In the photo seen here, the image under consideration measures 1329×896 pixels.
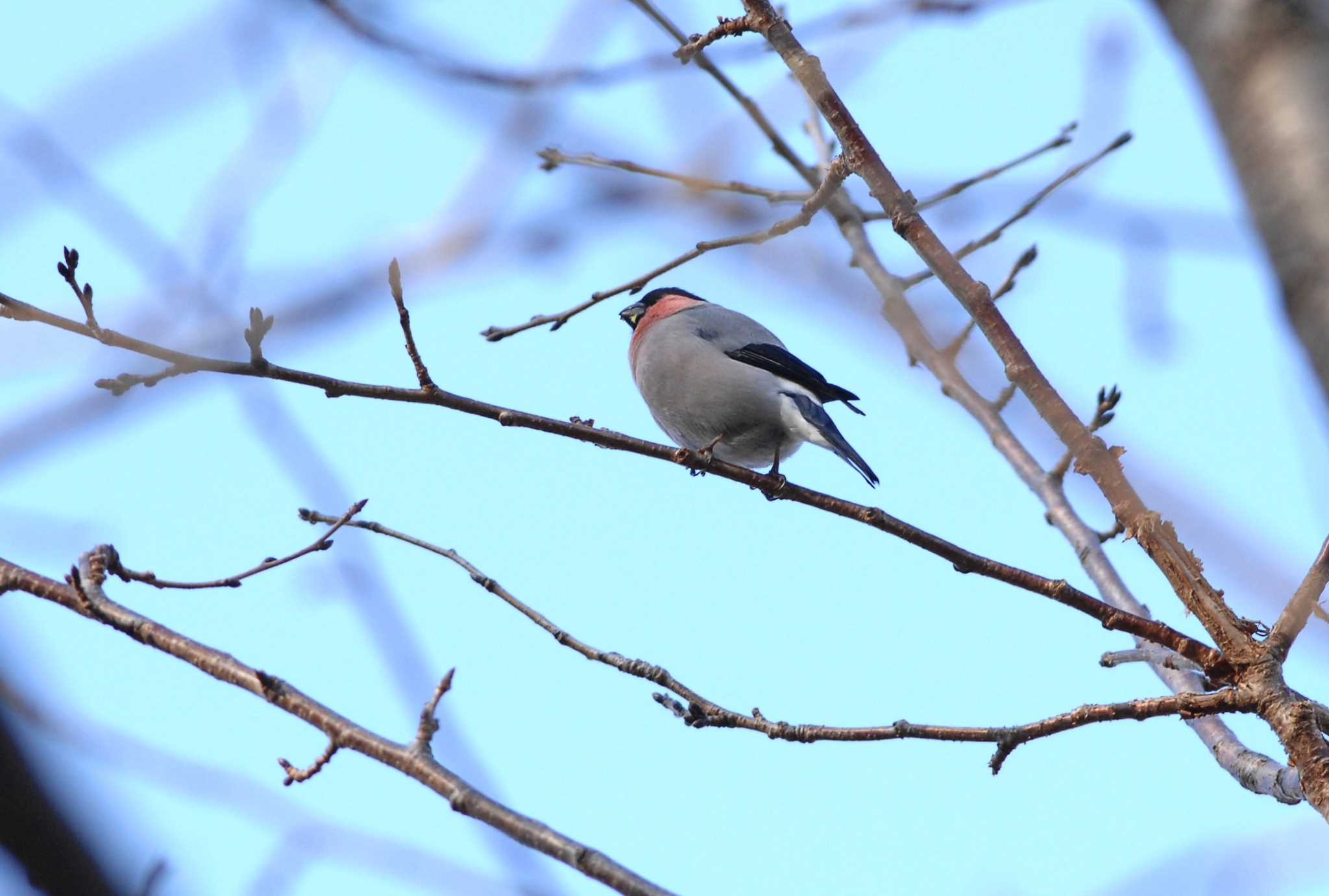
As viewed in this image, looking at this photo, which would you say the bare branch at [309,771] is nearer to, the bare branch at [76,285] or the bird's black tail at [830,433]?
the bare branch at [76,285]

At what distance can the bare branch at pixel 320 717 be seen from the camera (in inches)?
65.2

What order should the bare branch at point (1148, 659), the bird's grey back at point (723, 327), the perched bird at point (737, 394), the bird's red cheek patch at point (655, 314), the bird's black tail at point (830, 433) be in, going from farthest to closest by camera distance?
1. the bird's red cheek patch at point (655, 314)
2. the bird's grey back at point (723, 327)
3. the perched bird at point (737, 394)
4. the bird's black tail at point (830, 433)
5. the bare branch at point (1148, 659)

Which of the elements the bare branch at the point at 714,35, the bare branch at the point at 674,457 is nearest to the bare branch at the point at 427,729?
the bare branch at the point at 674,457

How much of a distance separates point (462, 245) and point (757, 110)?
2374 mm

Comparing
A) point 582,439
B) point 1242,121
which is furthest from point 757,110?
point 1242,121

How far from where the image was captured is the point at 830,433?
4250 mm

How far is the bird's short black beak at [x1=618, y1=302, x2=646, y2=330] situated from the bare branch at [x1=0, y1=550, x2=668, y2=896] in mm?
4264

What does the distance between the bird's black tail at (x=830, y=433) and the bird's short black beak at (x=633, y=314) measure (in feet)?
6.41

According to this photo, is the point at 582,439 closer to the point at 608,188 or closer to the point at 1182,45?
the point at 608,188

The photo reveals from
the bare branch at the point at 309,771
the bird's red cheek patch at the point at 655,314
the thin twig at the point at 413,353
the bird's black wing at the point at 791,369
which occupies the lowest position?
the bare branch at the point at 309,771

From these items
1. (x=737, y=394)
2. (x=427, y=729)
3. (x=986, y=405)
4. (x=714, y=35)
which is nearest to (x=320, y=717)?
(x=427, y=729)

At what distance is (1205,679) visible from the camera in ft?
6.83

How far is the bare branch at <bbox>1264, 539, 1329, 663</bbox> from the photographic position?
1875 millimetres

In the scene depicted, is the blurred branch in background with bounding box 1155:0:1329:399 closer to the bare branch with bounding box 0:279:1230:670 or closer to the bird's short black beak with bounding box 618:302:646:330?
the bare branch with bounding box 0:279:1230:670
